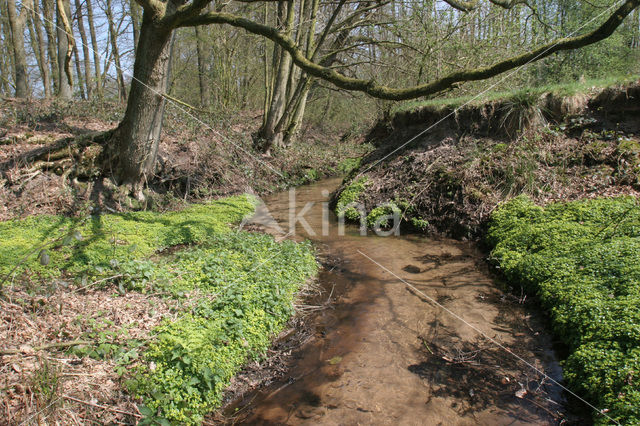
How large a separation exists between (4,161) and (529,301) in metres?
9.13

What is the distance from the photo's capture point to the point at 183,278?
4.74 metres

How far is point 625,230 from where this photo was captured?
5039mm

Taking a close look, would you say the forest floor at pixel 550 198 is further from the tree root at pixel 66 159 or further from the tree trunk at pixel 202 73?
the tree trunk at pixel 202 73

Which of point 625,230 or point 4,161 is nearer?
point 625,230

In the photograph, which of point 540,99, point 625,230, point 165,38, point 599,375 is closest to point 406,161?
point 540,99

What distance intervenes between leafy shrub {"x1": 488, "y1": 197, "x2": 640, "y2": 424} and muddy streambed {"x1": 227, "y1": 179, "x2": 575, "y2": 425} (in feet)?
1.04

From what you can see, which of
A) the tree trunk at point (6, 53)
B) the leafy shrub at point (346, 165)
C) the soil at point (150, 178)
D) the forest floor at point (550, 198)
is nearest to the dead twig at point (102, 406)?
the forest floor at point (550, 198)

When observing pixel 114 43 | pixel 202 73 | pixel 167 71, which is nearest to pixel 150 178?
pixel 167 71

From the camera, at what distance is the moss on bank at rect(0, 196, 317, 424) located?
326 centimetres

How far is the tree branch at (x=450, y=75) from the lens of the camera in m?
4.43

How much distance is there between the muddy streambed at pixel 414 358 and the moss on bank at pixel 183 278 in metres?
0.45

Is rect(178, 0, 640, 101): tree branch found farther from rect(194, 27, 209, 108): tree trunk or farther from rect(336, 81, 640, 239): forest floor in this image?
rect(194, 27, 209, 108): tree trunk

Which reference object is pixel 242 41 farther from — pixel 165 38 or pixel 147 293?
pixel 147 293

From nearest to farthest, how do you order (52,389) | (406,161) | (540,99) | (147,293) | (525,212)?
(52,389) < (147,293) < (525,212) < (540,99) < (406,161)
